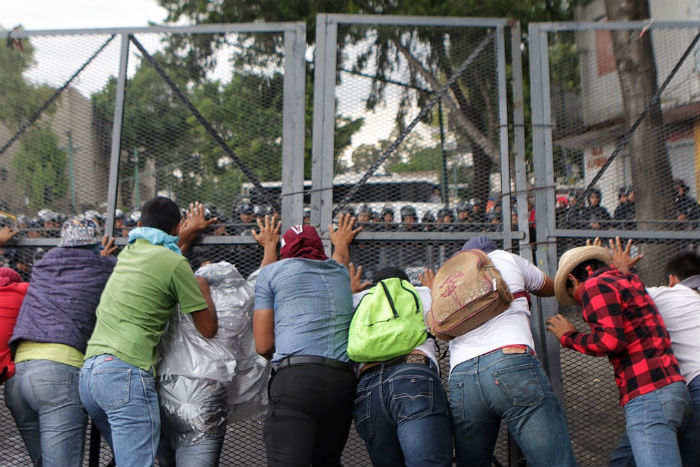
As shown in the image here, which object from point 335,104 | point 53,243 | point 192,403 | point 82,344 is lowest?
point 192,403

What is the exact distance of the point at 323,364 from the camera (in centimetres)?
325

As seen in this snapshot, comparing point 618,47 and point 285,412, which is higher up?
point 618,47

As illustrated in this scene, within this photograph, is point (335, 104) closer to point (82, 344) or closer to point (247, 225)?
point (247, 225)

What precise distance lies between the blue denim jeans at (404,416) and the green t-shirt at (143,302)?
3.51 ft

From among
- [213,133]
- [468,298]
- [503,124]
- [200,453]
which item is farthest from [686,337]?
[213,133]

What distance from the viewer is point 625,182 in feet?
15.2

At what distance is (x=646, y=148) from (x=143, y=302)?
12.7ft

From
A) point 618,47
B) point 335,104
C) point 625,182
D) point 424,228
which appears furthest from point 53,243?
point 618,47

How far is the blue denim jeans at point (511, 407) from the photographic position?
3.04m

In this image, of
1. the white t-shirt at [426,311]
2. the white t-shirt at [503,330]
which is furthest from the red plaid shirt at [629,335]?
the white t-shirt at [426,311]

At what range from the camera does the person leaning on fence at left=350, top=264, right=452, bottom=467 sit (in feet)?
10.1

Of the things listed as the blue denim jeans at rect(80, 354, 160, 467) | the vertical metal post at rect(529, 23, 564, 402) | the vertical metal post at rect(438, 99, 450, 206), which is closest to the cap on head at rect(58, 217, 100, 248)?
the blue denim jeans at rect(80, 354, 160, 467)

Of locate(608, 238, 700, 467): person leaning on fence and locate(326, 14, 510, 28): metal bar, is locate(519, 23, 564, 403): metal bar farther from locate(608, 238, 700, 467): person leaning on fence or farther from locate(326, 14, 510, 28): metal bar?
locate(608, 238, 700, 467): person leaning on fence

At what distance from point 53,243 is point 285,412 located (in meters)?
2.41
